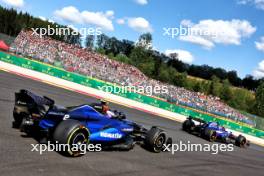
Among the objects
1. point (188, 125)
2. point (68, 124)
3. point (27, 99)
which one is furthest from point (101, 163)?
point (188, 125)

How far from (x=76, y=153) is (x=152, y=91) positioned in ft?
79.2

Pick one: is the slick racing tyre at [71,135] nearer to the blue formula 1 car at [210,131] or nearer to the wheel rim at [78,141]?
the wheel rim at [78,141]

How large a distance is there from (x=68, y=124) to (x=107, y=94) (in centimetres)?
1942

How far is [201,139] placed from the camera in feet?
53.5

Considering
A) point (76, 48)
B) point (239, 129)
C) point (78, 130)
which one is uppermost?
point (76, 48)

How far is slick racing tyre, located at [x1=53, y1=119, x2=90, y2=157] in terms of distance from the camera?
7176 millimetres

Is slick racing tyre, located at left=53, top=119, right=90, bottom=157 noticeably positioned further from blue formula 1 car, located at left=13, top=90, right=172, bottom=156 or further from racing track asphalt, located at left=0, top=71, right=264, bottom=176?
racing track asphalt, located at left=0, top=71, right=264, bottom=176

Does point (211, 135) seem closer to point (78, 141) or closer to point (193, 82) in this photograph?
point (78, 141)

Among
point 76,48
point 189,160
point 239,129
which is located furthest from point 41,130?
point 76,48

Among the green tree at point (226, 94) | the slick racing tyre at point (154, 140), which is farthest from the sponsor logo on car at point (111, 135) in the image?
the green tree at point (226, 94)

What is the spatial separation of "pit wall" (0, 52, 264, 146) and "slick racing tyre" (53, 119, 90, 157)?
18.4 metres

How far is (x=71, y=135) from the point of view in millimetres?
7191

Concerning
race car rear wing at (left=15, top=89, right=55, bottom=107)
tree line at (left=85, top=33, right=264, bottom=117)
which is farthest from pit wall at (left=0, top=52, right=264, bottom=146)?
tree line at (left=85, top=33, right=264, bottom=117)

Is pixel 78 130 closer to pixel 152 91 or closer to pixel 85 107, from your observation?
pixel 85 107
